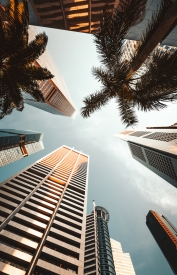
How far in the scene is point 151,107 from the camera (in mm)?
7891

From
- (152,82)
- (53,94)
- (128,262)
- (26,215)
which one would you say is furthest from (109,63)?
(128,262)

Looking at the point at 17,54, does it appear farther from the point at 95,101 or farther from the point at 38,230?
the point at 38,230

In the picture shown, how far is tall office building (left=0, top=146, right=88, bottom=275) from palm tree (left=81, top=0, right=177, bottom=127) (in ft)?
96.0

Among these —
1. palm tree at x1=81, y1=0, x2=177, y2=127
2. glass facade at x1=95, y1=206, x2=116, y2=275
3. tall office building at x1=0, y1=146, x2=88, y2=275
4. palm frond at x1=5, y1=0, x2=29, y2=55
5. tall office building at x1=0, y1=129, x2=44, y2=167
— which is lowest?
glass facade at x1=95, y1=206, x2=116, y2=275

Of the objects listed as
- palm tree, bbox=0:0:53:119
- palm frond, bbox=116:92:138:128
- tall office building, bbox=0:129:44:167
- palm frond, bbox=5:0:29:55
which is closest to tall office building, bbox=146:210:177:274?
tall office building, bbox=0:129:44:167

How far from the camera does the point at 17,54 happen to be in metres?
8.05

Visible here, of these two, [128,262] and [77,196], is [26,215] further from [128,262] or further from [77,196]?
[128,262]

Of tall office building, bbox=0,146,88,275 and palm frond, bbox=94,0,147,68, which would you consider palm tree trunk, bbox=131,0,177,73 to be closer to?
palm frond, bbox=94,0,147,68

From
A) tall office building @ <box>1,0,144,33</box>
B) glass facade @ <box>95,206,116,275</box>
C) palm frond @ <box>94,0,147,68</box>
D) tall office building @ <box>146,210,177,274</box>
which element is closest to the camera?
palm frond @ <box>94,0,147,68</box>

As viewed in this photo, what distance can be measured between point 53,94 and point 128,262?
14502cm

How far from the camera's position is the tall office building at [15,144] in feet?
287

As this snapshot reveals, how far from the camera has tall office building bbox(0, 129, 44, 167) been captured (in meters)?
87.5

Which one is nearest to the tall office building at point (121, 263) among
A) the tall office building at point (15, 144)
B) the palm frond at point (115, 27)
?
the tall office building at point (15, 144)

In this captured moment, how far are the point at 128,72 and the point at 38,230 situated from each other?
38.0 meters
